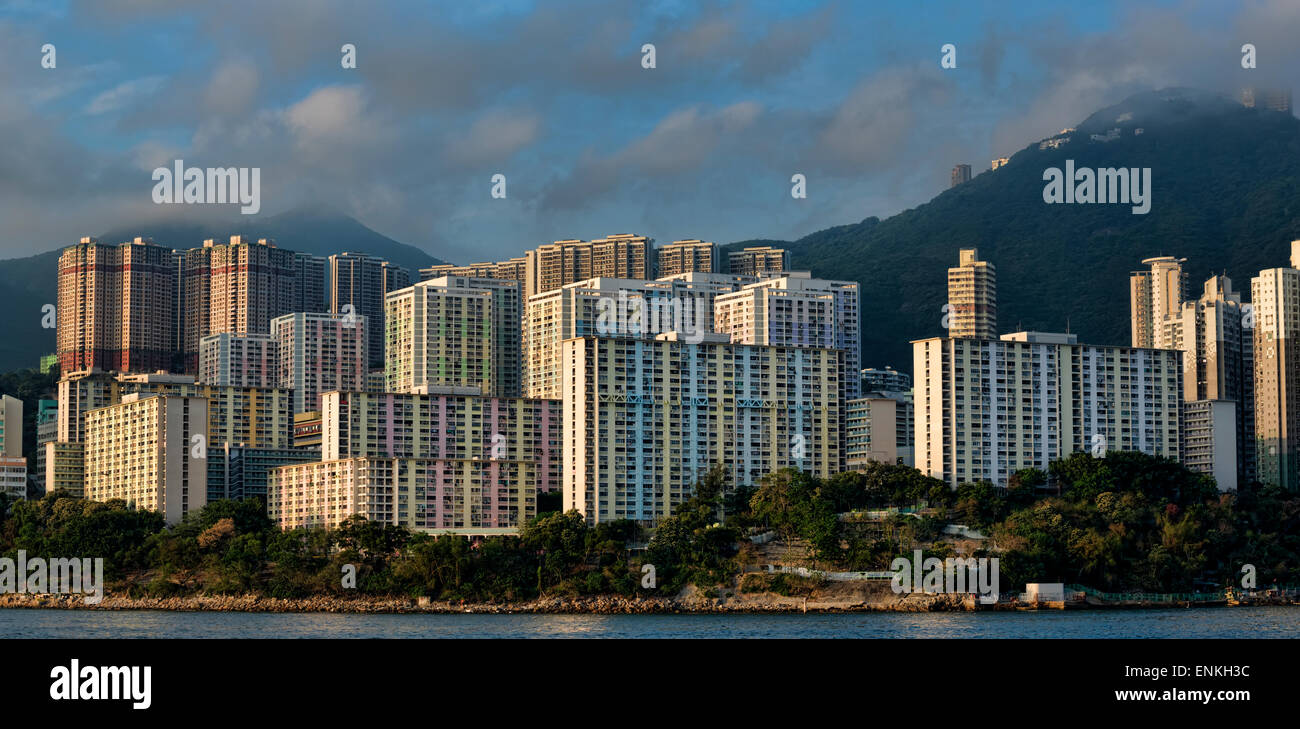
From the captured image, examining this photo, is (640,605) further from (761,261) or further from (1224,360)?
(761,261)

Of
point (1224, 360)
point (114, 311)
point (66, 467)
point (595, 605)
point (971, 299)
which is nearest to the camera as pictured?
point (595, 605)

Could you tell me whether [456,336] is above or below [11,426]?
above

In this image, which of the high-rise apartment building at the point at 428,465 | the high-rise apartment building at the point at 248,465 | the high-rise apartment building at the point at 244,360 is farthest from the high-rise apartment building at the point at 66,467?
the high-rise apartment building at the point at 244,360

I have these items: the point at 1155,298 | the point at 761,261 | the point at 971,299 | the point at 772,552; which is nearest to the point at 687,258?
the point at 761,261

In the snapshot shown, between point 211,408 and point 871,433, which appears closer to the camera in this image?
point 871,433

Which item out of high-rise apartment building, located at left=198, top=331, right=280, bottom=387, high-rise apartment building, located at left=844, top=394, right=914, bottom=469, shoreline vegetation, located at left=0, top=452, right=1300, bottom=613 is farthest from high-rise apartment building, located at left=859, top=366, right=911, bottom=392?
high-rise apartment building, located at left=198, top=331, right=280, bottom=387

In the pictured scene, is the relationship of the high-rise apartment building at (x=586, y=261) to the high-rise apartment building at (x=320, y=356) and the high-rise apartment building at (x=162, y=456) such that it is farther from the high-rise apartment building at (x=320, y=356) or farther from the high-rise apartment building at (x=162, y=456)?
the high-rise apartment building at (x=162, y=456)

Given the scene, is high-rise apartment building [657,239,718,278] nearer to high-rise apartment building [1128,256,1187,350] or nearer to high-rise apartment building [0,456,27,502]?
high-rise apartment building [1128,256,1187,350]
